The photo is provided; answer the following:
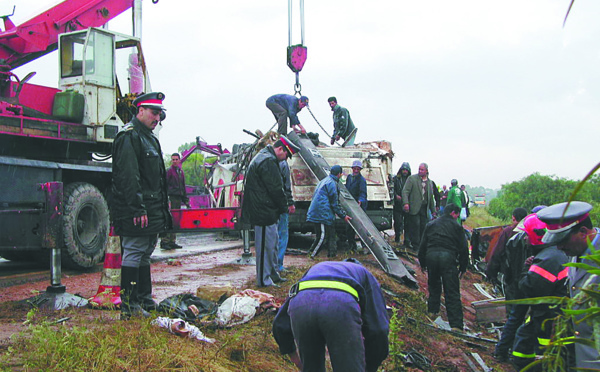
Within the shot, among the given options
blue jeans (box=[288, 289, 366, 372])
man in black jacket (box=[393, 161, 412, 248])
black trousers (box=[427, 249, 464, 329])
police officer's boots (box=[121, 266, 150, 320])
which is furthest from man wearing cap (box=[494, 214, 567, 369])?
man in black jacket (box=[393, 161, 412, 248])

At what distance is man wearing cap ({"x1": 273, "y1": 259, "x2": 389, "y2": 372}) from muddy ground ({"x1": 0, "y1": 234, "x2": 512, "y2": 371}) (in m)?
2.10

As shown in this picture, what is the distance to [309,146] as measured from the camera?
39.2 ft

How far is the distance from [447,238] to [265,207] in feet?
7.93

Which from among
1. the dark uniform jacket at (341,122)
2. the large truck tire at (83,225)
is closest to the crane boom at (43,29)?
the large truck tire at (83,225)

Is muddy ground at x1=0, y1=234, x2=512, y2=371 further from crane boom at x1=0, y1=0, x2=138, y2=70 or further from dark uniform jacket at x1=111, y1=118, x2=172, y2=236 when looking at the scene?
crane boom at x1=0, y1=0, x2=138, y2=70

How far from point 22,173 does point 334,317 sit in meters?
5.94

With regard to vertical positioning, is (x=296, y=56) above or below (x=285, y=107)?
above

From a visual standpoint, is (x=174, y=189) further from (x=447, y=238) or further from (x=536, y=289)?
(x=536, y=289)

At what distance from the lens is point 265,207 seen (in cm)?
673

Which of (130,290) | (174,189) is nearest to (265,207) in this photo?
(130,290)

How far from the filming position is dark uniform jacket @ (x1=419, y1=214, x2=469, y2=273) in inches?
285

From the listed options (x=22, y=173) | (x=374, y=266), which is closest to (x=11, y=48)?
(x=22, y=173)

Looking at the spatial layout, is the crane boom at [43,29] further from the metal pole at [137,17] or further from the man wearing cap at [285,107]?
the man wearing cap at [285,107]

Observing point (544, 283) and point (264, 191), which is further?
point (264, 191)
